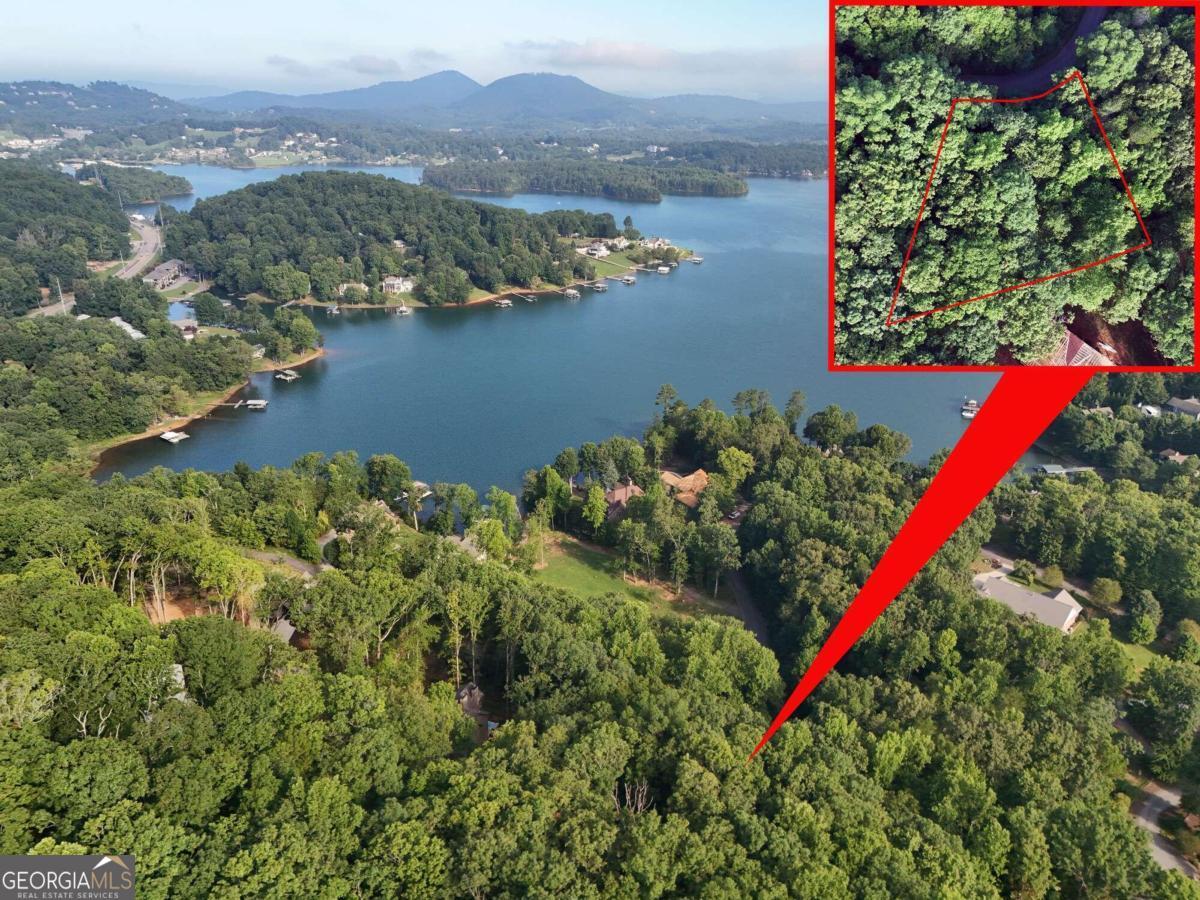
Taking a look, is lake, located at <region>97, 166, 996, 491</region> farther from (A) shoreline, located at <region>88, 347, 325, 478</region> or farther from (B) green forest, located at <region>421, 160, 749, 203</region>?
(B) green forest, located at <region>421, 160, 749, 203</region>

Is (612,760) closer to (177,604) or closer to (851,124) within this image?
(851,124)

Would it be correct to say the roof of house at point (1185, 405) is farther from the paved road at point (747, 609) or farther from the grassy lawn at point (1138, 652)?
the paved road at point (747, 609)

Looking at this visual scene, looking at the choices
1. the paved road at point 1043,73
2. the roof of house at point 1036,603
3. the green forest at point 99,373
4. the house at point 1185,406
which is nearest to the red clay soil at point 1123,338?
the paved road at point 1043,73

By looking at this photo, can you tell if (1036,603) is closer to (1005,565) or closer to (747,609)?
(1005,565)

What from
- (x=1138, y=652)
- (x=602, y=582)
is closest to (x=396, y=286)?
(x=602, y=582)

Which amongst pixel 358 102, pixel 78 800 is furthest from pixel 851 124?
pixel 358 102

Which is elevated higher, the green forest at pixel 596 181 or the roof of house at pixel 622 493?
the green forest at pixel 596 181

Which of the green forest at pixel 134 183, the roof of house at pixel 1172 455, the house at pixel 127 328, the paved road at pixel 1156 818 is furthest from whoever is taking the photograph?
the green forest at pixel 134 183

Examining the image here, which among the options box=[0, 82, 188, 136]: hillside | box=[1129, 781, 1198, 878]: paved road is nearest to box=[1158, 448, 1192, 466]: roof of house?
box=[1129, 781, 1198, 878]: paved road
